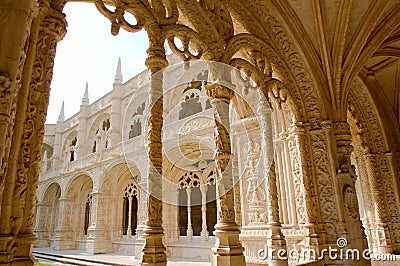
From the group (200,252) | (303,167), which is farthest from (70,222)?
(303,167)

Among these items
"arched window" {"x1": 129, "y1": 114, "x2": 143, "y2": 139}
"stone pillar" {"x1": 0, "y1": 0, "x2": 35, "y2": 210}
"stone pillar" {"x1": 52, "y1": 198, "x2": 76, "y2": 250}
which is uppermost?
"arched window" {"x1": 129, "y1": 114, "x2": 143, "y2": 139}

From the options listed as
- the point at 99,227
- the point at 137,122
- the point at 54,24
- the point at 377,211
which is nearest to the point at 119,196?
the point at 99,227

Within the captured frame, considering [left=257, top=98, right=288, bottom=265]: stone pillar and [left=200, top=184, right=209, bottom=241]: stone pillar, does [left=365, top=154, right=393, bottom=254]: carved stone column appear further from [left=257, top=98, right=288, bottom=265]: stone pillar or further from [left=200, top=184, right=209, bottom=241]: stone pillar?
[left=200, top=184, right=209, bottom=241]: stone pillar

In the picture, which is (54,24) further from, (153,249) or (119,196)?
(119,196)

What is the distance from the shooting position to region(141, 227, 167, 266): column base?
2496mm

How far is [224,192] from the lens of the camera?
3279 millimetres

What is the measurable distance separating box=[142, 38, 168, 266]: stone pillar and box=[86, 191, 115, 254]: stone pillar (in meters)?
11.7

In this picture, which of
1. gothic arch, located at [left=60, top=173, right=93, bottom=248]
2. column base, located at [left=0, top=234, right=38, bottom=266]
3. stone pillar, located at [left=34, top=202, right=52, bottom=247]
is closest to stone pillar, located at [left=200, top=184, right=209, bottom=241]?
gothic arch, located at [left=60, top=173, right=93, bottom=248]

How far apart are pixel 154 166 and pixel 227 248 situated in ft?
3.75

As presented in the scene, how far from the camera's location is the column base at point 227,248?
3.02m

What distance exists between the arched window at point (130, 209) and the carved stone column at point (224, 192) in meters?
10.9

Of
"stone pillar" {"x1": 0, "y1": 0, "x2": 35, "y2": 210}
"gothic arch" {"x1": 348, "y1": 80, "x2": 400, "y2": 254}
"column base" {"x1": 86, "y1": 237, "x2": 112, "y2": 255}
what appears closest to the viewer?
"stone pillar" {"x1": 0, "y1": 0, "x2": 35, "y2": 210}

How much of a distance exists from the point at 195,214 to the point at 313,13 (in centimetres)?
823

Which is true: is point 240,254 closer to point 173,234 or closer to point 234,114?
point 234,114
